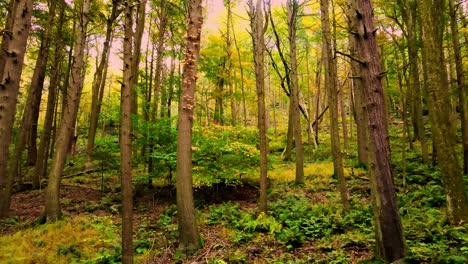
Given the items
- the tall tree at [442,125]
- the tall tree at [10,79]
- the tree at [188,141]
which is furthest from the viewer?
the tree at [188,141]

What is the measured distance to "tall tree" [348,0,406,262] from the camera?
14.0 feet

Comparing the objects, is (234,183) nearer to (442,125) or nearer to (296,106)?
(296,106)

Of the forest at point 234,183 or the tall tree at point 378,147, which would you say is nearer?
the tall tree at point 378,147

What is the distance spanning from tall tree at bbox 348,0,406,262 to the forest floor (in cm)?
31

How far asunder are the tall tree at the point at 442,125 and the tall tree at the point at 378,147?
89.1 inches

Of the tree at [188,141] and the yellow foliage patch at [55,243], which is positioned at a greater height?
the tree at [188,141]

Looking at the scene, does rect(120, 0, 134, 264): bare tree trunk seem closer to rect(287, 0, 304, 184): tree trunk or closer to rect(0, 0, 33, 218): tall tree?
rect(0, 0, 33, 218): tall tree

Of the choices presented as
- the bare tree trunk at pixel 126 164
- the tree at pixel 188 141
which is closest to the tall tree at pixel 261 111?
the tree at pixel 188 141

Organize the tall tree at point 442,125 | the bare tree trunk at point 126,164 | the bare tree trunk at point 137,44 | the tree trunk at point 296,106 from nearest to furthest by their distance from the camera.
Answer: the bare tree trunk at point 126,164, the tall tree at point 442,125, the tree trunk at point 296,106, the bare tree trunk at point 137,44

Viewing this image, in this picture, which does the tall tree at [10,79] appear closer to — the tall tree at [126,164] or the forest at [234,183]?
the forest at [234,183]

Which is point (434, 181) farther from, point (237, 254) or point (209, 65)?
point (209, 65)

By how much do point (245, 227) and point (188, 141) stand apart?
2617mm

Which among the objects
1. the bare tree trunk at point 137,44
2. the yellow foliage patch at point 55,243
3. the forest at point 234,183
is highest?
the bare tree trunk at point 137,44

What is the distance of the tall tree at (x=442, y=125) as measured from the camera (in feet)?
18.5
